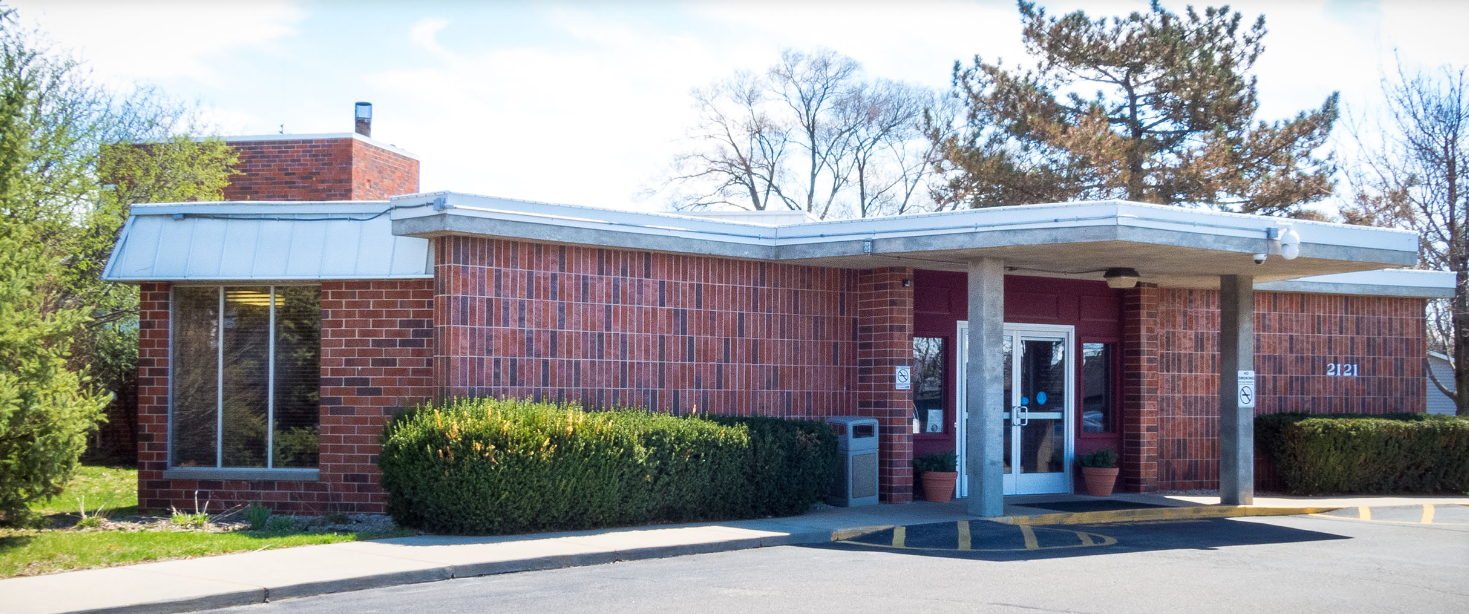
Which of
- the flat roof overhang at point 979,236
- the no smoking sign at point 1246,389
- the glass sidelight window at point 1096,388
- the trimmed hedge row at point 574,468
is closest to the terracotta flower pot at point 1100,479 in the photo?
the glass sidelight window at point 1096,388

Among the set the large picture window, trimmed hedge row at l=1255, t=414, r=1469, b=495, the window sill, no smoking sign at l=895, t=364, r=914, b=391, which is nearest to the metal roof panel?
the large picture window

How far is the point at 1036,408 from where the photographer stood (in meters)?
16.8

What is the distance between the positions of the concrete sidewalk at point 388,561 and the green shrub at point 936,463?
1316 mm

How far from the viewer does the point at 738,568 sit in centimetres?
1009

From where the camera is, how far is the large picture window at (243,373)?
1338 cm

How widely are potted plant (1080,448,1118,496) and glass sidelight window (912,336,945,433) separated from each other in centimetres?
214

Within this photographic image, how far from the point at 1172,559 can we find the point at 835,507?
4589 millimetres

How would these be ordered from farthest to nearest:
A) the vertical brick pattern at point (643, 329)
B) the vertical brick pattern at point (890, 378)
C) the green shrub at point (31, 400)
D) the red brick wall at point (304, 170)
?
the red brick wall at point (304, 170) < the vertical brick pattern at point (890, 378) < the vertical brick pattern at point (643, 329) < the green shrub at point (31, 400)

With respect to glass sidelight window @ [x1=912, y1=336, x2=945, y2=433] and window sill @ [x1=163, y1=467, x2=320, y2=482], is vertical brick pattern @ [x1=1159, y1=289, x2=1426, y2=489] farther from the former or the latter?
window sill @ [x1=163, y1=467, x2=320, y2=482]

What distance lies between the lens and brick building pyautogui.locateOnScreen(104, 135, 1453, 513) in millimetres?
12742

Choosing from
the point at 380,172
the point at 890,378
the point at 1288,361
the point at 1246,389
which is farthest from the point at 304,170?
the point at 1288,361

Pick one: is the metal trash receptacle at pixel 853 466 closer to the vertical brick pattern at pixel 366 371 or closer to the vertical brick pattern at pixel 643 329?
the vertical brick pattern at pixel 643 329

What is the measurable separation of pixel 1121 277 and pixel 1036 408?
2.27 metres

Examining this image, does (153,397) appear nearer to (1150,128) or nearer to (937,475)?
(937,475)
